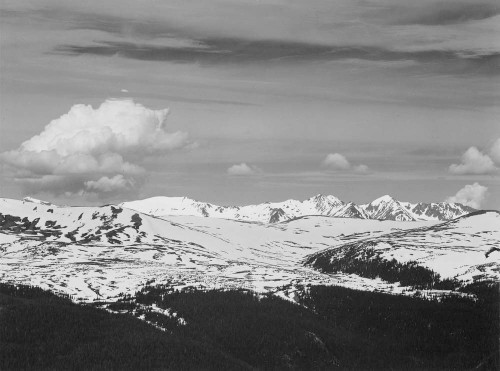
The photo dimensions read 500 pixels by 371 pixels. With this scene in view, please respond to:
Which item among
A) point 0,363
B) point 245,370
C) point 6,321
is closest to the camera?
point 0,363

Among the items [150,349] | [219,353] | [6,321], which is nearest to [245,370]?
[219,353]

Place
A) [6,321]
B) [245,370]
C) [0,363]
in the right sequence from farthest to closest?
[6,321] → [245,370] → [0,363]

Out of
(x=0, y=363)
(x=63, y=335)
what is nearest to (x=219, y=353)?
(x=63, y=335)

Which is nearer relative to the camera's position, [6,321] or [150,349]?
[150,349]

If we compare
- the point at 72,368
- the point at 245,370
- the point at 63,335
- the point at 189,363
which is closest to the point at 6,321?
the point at 63,335

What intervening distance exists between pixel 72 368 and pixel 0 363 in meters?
18.1

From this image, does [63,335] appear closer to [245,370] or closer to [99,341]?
[99,341]

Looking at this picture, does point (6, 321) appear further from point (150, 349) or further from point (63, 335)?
point (150, 349)

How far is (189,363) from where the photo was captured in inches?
6988

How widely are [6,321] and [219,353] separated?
63.1 metres

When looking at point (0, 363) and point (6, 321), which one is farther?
point (6, 321)

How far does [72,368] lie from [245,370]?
150 feet

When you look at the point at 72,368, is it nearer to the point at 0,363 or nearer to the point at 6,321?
the point at 0,363

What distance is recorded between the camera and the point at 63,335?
7584 inches
